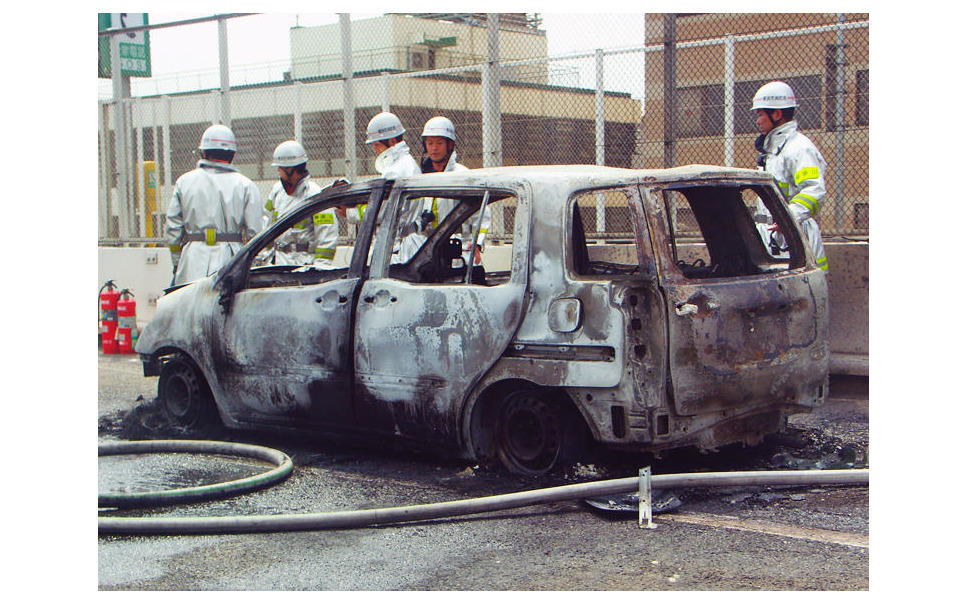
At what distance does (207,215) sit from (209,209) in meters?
0.05

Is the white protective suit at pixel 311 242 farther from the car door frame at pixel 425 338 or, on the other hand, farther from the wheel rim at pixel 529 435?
the wheel rim at pixel 529 435

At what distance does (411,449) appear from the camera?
5.93m

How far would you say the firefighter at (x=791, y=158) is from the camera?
24.9 ft

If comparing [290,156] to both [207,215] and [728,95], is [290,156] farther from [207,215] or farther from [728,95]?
[728,95]

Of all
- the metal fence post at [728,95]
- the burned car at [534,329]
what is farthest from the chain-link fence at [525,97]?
the burned car at [534,329]

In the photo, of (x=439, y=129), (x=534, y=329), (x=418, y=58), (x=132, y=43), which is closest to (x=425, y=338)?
(x=534, y=329)

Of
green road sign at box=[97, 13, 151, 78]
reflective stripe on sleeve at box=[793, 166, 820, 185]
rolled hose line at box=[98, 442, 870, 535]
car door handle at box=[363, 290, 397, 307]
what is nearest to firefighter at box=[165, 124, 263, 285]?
car door handle at box=[363, 290, 397, 307]

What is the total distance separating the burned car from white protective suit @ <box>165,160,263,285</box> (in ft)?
6.48

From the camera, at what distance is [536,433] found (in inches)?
218

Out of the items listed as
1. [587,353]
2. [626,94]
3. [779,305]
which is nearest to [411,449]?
[587,353]

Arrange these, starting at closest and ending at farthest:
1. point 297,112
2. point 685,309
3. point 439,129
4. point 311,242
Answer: point 685,309 → point 311,242 → point 439,129 → point 297,112

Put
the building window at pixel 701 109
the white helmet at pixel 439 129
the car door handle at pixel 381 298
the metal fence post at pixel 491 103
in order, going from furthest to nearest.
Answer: the metal fence post at pixel 491 103 < the building window at pixel 701 109 < the white helmet at pixel 439 129 < the car door handle at pixel 381 298

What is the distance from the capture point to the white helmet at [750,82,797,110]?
7.79 meters

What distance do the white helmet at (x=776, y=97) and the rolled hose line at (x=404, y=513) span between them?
3.48 meters
